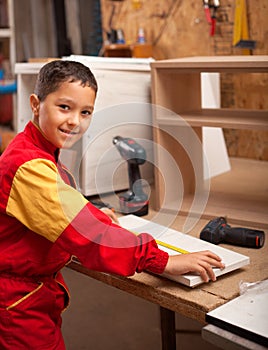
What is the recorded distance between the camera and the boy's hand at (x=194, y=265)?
1.22 metres

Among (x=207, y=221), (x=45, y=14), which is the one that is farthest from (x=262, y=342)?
(x=45, y=14)

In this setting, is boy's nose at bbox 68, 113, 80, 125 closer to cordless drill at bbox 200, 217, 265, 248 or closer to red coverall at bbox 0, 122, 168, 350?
red coverall at bbox 0, 122, 168, 350

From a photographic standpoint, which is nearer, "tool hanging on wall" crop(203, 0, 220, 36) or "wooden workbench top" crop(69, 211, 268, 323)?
"wooden workbench top" crop(69, 211, 268, 323)

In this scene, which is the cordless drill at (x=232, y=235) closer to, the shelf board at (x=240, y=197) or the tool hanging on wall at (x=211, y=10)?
the shelf board at (x=240, y=197)

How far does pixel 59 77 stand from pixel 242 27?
115 centimetres

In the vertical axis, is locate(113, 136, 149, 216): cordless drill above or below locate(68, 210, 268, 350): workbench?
above

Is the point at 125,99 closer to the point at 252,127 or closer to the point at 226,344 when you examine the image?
the point at 252,127

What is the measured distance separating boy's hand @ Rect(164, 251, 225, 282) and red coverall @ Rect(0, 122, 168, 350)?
2cm

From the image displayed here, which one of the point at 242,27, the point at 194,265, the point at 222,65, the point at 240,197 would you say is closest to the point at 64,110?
the point at 194,265

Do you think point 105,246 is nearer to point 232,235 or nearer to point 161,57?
point 232,235

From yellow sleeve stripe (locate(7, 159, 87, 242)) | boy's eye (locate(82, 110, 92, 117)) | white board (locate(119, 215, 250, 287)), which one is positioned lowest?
white board (locate(119, 215, 250, 287))

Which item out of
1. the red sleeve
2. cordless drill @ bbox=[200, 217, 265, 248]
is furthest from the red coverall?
cordless drill @ bbox=[200, 217, 265, 248]

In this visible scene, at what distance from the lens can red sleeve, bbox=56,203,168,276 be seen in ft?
3.91

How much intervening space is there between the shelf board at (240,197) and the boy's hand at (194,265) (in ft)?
1.36
